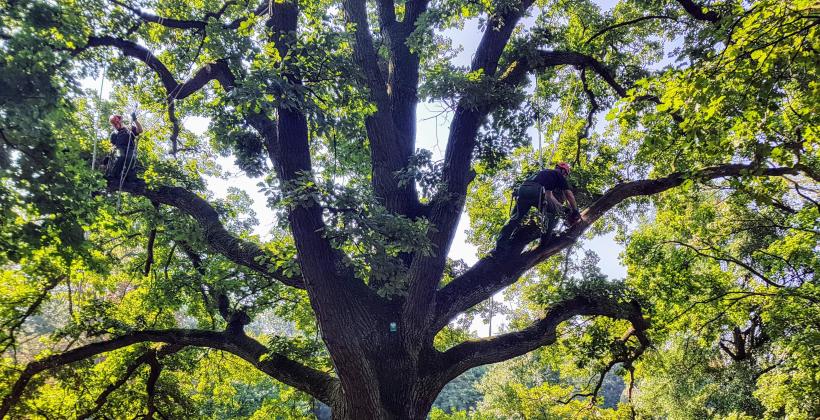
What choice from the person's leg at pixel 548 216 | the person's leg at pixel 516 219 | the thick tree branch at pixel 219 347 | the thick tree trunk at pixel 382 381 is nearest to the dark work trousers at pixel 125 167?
the thick tree branch at pixel 219 347

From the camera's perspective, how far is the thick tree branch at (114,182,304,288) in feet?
16.8

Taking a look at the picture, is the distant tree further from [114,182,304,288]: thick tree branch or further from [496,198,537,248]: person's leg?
[114,182,304,288]: thick tree branch

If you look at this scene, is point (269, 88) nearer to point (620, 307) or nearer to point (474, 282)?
point (474, 282)

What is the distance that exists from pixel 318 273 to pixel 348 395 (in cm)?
140

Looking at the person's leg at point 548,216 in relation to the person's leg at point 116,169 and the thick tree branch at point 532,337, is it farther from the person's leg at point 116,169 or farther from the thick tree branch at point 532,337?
the person's leg at point 116,169

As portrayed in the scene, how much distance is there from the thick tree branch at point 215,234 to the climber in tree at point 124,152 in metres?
0.20

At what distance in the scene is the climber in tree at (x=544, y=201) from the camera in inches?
210

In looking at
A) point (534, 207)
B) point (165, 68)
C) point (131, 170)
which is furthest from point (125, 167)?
point (534, 207)

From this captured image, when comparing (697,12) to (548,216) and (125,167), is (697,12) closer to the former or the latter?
Answer: (548,216)

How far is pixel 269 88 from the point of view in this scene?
4098 millimetres

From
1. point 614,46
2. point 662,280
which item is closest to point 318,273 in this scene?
point 662,280

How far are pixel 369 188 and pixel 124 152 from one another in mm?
3644

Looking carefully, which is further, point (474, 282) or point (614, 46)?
point (614, 46)

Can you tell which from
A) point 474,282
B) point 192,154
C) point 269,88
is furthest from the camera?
point 192,154
